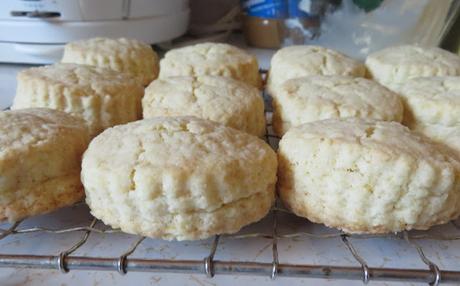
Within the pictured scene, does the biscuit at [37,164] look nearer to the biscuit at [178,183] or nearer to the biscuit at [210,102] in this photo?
the biscuit at [178,183]

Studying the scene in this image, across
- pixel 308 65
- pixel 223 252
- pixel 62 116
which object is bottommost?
pixel 223 252

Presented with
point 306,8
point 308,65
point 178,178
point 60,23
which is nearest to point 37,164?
point 178,178

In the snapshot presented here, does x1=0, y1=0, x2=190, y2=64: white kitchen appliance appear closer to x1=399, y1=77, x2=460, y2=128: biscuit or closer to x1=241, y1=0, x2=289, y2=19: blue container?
x1=241, y1=0, x2=289, y2=19: blue container

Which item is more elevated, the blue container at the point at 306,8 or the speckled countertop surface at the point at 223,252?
the blue container at the point at 306,8

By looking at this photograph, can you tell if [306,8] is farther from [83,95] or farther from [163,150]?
[163,150]

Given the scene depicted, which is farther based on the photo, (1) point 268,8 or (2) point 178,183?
(1) point 268,8

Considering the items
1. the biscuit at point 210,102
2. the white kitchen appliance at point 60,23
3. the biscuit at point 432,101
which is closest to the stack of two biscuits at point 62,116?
the biscuit at point 210,102
